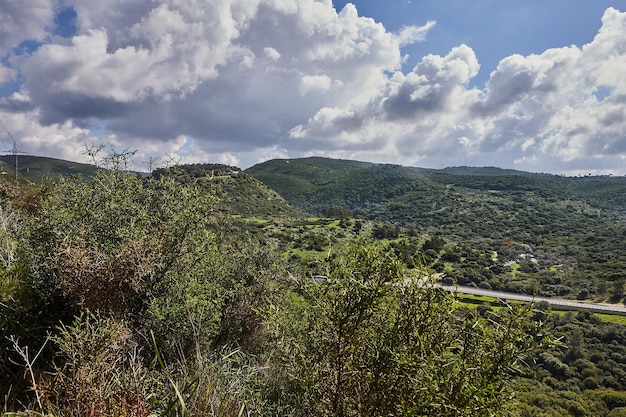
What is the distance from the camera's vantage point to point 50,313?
6.64 m

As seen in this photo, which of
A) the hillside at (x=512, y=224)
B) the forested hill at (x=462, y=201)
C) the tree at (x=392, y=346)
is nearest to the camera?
the tree at (x=392, y=346)

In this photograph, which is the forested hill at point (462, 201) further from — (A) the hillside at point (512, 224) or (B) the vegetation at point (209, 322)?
(B) the vegetation at point (209, 322)

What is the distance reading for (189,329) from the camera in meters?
8.00

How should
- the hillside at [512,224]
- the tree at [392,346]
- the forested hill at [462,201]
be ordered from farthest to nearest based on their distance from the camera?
the forested hill at [462,201], the hillside at [512,224], the tree at [392,346]

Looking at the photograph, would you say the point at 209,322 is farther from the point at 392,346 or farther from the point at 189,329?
the point at 392,346

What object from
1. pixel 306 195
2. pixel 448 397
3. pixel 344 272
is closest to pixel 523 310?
pixel 448 397

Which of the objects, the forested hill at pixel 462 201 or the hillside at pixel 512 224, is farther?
the forested hill at pixel 462 201

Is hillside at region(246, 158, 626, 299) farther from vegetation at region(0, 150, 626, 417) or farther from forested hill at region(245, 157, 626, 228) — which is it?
vegetation at region(0, 150, 626, 417)

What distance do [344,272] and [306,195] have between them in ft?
600

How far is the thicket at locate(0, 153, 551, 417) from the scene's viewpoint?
132 inches

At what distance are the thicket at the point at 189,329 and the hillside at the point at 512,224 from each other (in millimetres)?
25177

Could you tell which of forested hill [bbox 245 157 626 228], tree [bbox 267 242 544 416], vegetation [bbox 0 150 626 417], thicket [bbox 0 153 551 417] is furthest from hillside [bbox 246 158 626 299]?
tree [bbox 267 242 544 416]

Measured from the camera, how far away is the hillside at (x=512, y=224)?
2849 inches

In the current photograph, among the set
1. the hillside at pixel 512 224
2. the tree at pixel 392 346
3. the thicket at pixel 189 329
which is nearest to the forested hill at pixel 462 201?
the hillside at pixel 512 224
